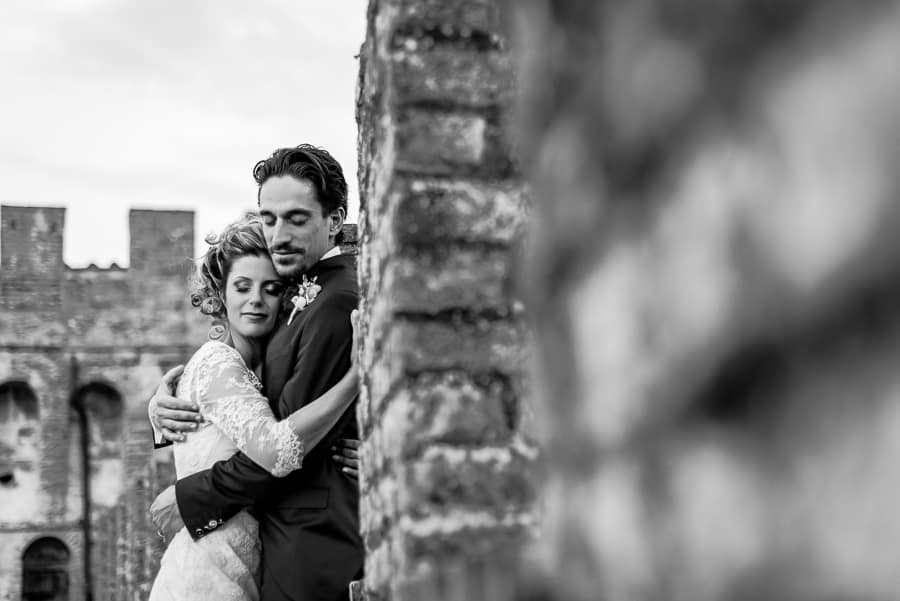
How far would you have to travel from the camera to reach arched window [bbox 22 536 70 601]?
53.8ft

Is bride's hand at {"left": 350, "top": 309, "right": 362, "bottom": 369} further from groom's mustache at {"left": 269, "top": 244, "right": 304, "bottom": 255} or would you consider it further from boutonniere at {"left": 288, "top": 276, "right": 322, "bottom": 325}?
groom's mustache at {"left": 269, "top": 244, "right": 304, "bottom": 255}

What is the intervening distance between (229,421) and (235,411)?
0.10 ft

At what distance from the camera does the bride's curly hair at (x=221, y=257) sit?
10.9 ft

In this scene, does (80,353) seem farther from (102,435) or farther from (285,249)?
(285,249)

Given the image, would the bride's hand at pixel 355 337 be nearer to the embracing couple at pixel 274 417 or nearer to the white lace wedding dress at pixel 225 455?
the embracing couple at pixel 274 417

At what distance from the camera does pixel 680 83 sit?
0.74 metres

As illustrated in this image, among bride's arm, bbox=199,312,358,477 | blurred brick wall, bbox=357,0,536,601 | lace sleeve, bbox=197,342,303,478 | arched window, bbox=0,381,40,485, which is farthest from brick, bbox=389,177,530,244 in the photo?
arched window, bbox=0,381,40,485

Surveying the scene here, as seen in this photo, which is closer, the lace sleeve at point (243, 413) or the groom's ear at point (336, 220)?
the lace sleeve at point (243, 413)

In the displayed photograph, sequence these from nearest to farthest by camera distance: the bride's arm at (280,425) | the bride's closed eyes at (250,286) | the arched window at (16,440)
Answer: the bride's arm at (280,425) → the bride's closed eyes at (250,286) → the arched window at (16,440)

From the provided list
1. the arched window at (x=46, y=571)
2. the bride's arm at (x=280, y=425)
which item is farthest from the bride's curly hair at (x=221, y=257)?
the arched window at (x=46, y=571)

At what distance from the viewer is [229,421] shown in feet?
9.77

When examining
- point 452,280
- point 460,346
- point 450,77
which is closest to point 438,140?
point 450,77

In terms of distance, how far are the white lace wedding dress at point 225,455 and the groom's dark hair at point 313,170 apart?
1.67 feet

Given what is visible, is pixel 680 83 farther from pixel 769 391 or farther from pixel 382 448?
pixel 382 448
